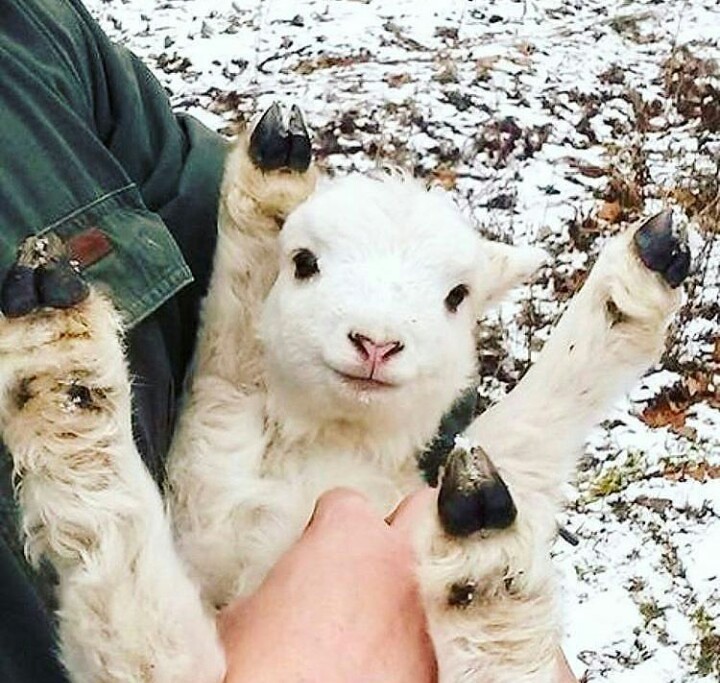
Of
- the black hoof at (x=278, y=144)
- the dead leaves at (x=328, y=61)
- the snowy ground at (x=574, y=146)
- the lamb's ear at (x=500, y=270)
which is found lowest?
the dead leaves at (x=328, y=61)

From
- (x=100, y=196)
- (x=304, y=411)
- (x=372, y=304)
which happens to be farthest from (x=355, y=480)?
(x=100, y=196)

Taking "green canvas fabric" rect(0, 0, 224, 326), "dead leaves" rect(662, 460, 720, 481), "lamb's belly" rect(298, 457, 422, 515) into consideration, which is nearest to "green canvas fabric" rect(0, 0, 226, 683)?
"green canvas fabric" rect(0, 0, 224, 326)

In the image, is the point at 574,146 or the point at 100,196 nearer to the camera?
the point at 100,196

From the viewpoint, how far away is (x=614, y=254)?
9.61 feet

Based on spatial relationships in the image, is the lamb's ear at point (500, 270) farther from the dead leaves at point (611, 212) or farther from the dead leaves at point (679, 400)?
the dead leaves at point (611, 212)

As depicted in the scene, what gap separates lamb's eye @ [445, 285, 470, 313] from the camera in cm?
290

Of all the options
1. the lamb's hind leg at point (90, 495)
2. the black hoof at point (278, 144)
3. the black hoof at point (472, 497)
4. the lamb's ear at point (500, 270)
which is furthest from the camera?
the lamb's ear at point (500, 270)

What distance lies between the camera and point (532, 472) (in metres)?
2.88

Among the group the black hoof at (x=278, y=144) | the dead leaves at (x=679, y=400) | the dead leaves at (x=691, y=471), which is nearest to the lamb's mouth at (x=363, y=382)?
the black hoof at (x=278, y=144)

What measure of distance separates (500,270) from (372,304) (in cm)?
64

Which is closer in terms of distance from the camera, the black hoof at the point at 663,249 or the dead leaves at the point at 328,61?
the black hoof at the point at 663,249

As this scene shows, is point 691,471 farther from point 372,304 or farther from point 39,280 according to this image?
point 39,280

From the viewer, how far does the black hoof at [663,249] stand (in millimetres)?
2832

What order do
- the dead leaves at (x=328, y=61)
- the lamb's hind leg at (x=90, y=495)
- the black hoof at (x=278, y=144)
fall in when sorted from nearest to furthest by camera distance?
1. the lamb's hind leg at (x=90, y=495)
2. the black hoof at (x=278, y=144)
3. the dead leaves at (x=328, y=61)
